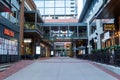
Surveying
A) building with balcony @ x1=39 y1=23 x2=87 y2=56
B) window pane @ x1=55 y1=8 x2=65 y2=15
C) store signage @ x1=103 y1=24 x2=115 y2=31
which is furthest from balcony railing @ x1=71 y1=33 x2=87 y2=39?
window pane @ x1=55 y1=8 x2=65 y2=15

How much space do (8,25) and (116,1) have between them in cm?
1276

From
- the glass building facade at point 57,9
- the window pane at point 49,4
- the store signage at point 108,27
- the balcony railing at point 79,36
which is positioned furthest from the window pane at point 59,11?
the store signage at point 108,27

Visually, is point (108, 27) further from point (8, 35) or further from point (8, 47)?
point (8, 47)

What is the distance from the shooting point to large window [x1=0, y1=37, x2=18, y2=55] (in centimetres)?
2670

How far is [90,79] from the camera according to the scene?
1418 cm

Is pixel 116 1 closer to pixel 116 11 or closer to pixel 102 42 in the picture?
pixel 116 11

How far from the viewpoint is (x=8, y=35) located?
29156mm

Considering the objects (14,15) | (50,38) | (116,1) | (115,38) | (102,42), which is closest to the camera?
(116,1)

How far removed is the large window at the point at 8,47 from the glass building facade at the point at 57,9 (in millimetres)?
128414

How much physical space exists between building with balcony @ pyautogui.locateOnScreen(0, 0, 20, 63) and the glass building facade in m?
128

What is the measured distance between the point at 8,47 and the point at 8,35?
4.39 ft

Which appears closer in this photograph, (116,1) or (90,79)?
(90,79)

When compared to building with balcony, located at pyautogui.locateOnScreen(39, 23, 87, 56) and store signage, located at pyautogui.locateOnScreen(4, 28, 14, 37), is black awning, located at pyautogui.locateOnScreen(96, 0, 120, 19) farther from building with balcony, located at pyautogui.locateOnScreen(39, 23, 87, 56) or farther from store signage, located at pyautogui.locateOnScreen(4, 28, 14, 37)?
building with balcony, located at pyautogui.locateOnScreen(39, 23, 87, 56)

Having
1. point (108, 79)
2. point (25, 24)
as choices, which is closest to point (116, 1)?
point (108, 79)
